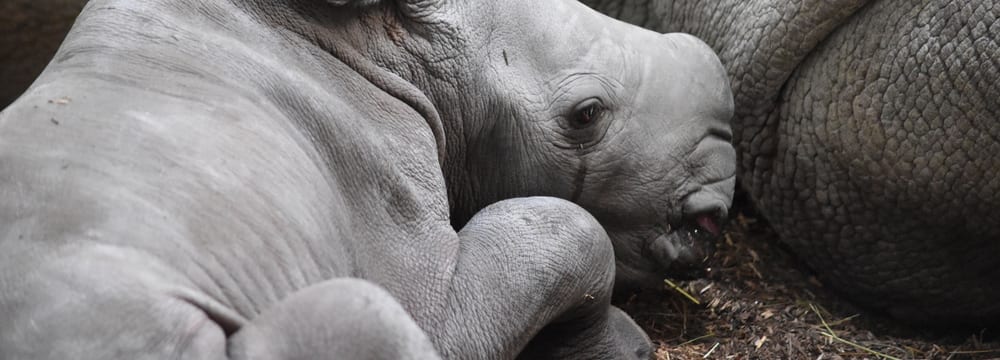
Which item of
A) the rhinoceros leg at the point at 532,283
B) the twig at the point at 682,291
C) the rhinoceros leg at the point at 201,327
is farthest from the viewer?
the twig at the point at 682,291

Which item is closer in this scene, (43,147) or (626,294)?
(43,147)

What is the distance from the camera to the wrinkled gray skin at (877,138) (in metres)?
3.55

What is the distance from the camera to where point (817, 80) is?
12.7 feet

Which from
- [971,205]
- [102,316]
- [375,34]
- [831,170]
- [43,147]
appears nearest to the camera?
[102,316]

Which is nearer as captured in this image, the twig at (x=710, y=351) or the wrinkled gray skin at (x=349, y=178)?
the wrinkled gray skin at (x=349, y=178)

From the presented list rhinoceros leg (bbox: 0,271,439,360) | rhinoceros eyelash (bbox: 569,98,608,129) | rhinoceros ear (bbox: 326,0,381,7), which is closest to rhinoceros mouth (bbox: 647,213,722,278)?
rhinoceros eyelash (bbox: 569,98,608,129)

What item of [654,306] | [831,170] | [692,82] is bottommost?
[654,306]

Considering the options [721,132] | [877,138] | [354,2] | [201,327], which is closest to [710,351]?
[721,132]

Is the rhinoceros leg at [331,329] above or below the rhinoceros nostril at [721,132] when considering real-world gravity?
above

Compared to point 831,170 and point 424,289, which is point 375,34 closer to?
point 424,289

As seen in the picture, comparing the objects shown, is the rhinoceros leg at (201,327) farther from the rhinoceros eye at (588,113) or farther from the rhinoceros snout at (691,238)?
the rhinoceros snout at (691,238)

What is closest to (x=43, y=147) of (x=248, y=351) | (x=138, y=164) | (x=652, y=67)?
(x=138, y=164)

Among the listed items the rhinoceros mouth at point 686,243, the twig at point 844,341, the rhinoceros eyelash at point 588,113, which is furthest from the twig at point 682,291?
the rhinoceros eyelash at point 588,113

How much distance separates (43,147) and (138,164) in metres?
0.15
